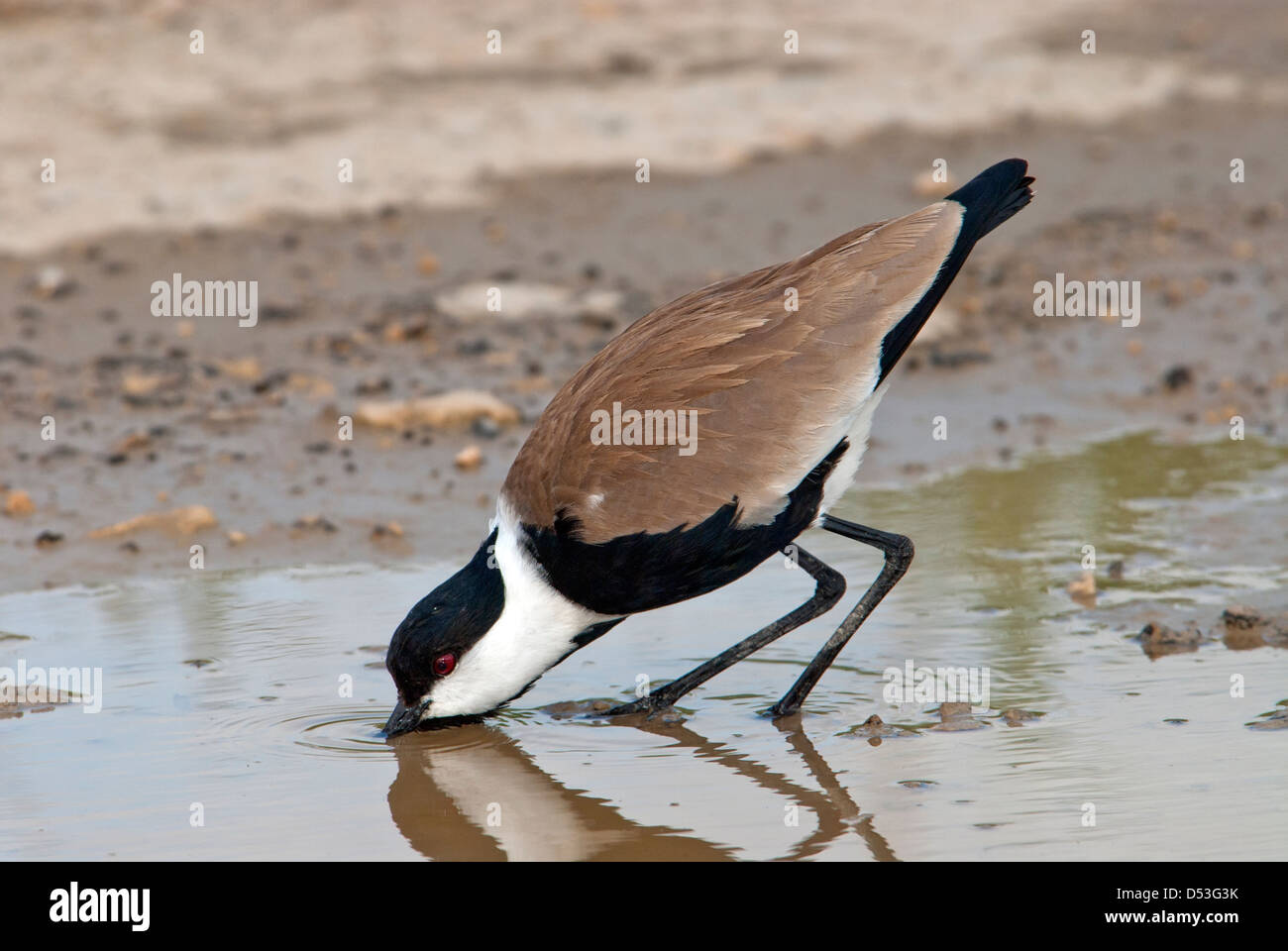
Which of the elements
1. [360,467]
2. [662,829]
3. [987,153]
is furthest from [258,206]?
[662,829]

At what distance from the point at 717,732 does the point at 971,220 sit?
186 cm

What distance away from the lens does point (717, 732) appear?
5.39 metres

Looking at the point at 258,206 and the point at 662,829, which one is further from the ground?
the point at 258,206

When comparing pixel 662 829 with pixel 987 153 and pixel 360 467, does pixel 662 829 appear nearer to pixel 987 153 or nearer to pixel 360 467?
pixel 360 467

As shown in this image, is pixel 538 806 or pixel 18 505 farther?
pixel 18 505

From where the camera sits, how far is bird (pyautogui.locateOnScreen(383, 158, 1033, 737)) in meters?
5.15

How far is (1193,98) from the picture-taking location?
15.4m

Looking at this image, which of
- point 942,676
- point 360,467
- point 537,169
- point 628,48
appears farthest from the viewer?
point 628,48

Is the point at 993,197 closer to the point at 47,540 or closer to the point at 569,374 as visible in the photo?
the point at 569,374

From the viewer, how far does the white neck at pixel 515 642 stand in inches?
203

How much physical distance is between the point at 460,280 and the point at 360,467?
10.3 feet

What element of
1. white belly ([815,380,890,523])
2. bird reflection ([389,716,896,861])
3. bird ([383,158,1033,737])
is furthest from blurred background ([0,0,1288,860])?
white belly ([815,380,890,523])
